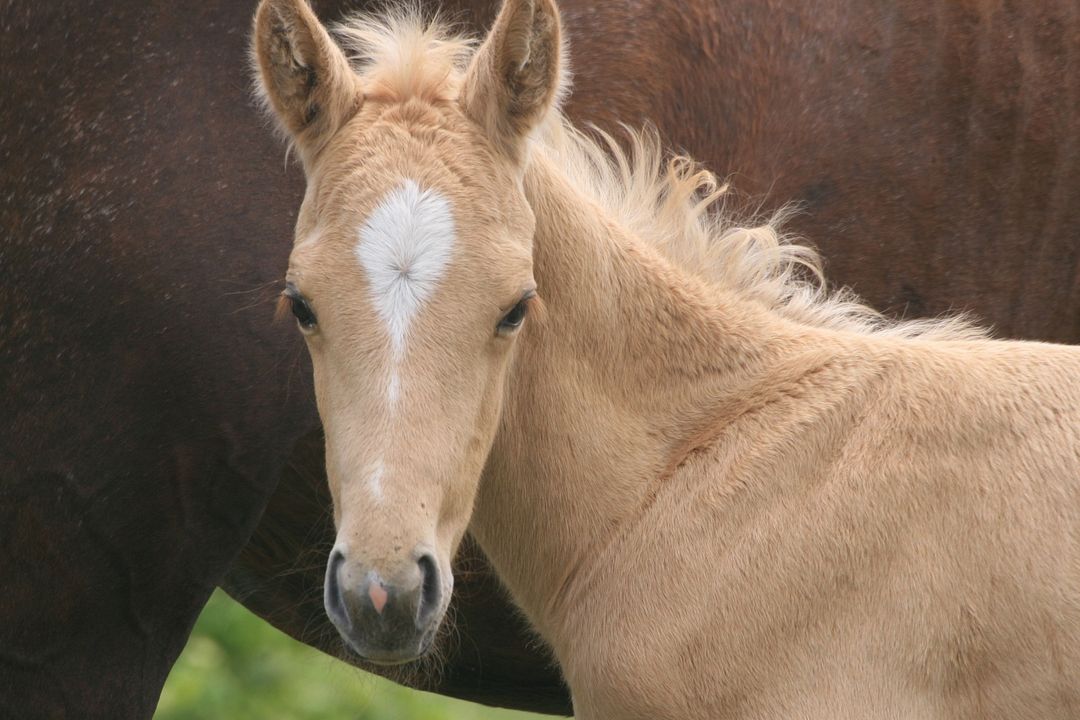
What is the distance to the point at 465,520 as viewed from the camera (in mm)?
→ 3488

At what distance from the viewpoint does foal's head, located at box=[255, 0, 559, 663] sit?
312 centimetres

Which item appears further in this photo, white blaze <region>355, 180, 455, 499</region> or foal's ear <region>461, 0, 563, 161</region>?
foal's ear <region>461, 0, 563, 161</region>

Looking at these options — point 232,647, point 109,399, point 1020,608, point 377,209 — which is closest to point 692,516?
point 1020,608

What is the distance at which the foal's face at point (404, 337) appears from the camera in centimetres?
310

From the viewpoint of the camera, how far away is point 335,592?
3.14m

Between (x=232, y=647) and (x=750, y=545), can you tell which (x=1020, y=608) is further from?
(x=232, y=647)

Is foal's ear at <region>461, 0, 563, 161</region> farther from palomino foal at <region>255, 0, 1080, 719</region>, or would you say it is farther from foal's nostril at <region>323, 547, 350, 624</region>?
foal's nostril at <region>323, 547, 350, 624</region>

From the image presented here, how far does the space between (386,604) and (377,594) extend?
29 mm

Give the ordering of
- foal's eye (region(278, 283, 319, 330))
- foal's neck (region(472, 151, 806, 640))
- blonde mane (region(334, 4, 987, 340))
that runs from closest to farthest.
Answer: foal's eye (region(278, 283, 319, 330))
foal's neck (region(472, 151, 806, 640))
blonde mane (region(334, 4, 987, 340))

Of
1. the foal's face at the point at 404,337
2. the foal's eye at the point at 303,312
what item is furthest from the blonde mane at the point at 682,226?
the foal's eye at the point at 303,312

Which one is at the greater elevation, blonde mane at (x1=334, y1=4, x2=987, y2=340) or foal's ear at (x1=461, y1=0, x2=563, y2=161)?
foal's ear at (x1=461, y1=0, x2=563, y2=161)

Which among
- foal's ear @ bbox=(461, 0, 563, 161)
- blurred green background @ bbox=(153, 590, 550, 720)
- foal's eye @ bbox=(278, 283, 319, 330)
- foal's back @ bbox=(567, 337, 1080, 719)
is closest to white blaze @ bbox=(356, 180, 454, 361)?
foal's eye @ bbox=(278, 283, 319, 330)

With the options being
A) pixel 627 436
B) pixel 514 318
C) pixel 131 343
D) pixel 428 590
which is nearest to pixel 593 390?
pixel 627 436

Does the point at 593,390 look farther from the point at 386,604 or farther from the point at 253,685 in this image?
the point at 253,685
